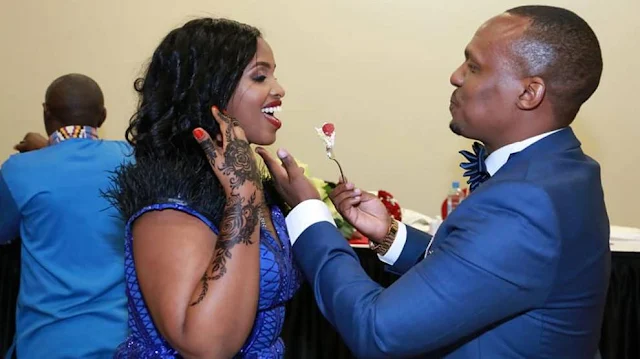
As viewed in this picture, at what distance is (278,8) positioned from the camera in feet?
13.4

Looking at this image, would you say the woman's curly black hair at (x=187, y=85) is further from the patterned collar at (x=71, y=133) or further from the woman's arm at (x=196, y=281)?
the patterned collar at (x=71, y=133)

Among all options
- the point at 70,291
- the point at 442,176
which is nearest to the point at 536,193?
the point at 70,291

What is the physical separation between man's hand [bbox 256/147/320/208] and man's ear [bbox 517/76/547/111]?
1.45 ft

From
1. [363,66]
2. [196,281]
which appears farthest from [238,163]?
[363,66]

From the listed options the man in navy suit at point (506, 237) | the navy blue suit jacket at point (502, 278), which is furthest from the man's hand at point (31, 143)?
the navy blue suit jacket at point (502, 278)

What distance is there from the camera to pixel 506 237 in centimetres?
120

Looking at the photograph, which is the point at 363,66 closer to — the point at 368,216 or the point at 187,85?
the point at 368,216

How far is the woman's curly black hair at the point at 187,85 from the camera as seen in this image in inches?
59.4

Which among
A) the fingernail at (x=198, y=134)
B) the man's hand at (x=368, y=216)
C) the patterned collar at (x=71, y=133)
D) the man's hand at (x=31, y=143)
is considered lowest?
the man's hand at (x=31, y=143)

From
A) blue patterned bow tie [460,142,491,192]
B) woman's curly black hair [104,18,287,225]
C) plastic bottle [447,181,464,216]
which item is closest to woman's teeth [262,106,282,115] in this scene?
woman's curly black hair [104,18,287,225]

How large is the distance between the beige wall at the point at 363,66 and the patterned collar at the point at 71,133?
1586 mm

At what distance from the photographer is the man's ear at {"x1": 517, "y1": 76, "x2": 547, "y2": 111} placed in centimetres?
Answer: 135

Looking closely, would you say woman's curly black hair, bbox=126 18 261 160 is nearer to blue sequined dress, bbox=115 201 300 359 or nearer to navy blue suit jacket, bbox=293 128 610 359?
blue sequined dress, bbox=115 201 300 359

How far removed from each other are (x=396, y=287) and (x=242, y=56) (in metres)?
0.61
